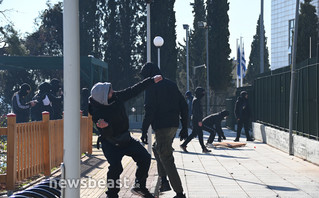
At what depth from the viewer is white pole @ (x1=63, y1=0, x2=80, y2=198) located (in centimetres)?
470

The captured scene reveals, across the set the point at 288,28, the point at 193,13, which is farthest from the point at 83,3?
the point at 288,28

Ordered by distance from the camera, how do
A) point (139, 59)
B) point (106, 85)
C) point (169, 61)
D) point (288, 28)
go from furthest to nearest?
1. point (288, 28)
2. point (139, 59)
3. point (169, 61)
4. point (106, 85)

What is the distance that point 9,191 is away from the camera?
8883 mm

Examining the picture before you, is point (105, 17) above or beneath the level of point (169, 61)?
above

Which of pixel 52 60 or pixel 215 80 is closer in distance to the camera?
pixel 52 60

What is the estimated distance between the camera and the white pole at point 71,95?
470cm

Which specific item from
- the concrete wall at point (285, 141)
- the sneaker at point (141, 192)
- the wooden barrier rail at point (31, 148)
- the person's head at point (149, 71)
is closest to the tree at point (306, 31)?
the concrete wall at point (285, 141)

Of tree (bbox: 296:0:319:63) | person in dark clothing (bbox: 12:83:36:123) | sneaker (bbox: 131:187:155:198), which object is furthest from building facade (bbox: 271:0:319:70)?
sneaker (bbox: 131:187:155:198)

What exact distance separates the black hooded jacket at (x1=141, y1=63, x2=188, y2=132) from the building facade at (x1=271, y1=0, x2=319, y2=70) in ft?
209

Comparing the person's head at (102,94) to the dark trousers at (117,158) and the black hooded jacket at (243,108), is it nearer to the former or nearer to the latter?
the dark trousers at (117,158)

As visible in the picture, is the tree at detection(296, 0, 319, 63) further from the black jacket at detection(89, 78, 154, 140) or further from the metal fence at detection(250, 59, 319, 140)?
the black jacket at detection(89, 78, 154, 140)

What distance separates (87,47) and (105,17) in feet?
11.2

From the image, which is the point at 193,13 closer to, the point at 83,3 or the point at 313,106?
the point at 83,3

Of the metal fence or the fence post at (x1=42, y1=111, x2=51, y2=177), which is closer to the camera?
the fence post at (x1=42, y1=111, x2=51, y2=177)
